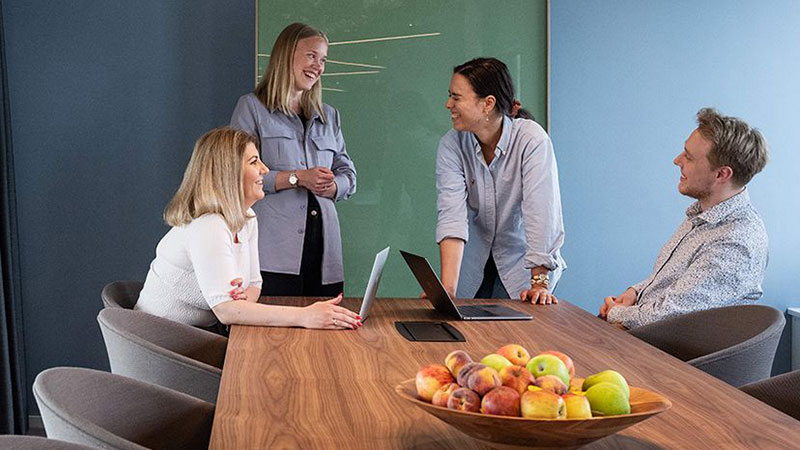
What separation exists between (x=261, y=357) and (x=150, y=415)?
0.34m

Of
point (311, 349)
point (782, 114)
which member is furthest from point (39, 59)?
point (782, 114)

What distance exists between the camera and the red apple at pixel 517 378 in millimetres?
1378

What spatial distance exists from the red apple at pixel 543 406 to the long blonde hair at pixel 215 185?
5.85 feet

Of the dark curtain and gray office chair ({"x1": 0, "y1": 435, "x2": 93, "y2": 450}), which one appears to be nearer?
gray office chair ({"x1": 0, "y1": 435, "x2": 93, "y2": 450})

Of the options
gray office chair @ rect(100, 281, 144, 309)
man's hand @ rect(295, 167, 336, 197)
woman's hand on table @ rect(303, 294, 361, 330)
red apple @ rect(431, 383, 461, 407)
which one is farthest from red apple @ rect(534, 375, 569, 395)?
man's hand @ rect(295, 167, 336, 197)

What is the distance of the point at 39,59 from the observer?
440cm

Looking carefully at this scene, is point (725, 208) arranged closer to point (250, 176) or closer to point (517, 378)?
point (250, 176)

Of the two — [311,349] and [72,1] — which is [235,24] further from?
[311,349]

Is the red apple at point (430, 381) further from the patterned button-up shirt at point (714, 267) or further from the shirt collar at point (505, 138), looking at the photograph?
the shirt collar at point (505, 138)

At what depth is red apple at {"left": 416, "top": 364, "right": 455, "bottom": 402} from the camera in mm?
1439

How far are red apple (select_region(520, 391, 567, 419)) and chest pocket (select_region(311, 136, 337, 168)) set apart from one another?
8.71 feet

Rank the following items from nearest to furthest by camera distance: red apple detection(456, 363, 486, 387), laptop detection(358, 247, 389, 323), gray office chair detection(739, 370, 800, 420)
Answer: red apple detection(456, 363, 486, 387), gray office chair detection(739, 370, 800, 420), laptop detection(358, 247, 389, 323)

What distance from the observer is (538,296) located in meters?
3.26

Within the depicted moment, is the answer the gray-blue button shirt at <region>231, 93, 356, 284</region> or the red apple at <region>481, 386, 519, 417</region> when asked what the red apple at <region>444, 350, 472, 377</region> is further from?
the gray-blue button shirt at <region>231, 93, 356, 284</region>
